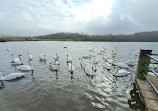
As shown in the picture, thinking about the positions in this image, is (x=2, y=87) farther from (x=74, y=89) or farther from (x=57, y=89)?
(x=74, y=89)

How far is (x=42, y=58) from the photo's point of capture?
1795 centimetres

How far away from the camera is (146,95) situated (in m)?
4.06

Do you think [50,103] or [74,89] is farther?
[74,89]

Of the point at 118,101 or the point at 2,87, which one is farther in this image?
the point at 2,87

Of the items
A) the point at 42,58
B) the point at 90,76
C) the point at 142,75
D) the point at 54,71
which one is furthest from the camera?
the point at 42,58

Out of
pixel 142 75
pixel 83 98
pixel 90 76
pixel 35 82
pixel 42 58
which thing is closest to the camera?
pixel 142 75

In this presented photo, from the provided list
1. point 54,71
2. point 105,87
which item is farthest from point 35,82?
point 105,87

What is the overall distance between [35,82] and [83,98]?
4.94 meters

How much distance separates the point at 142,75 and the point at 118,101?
211 centimetres

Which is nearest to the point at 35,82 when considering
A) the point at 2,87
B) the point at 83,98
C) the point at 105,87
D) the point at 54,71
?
the point at 2,87

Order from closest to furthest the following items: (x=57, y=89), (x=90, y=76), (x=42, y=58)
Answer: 1. (x=57, y=89)
2. (x=90, y=76)
3. (x=42, y=58)

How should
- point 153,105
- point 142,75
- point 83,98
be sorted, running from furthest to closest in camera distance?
point 83,98 → point 142,75 → point 153,105

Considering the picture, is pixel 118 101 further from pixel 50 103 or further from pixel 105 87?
pixel 50 103

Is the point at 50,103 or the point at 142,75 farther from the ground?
the point at 142,75
